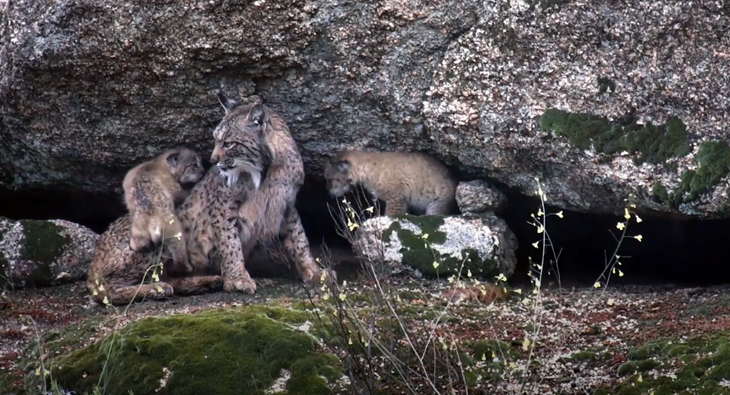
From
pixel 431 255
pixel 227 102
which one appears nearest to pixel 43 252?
pixel 227 102

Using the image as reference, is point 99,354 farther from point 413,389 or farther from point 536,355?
point 536,355

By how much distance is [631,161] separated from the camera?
9.38 meters

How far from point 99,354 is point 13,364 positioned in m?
1.05

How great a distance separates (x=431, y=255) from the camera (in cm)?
1023

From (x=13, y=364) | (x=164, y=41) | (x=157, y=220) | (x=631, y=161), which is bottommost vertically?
(x=13, y=364)

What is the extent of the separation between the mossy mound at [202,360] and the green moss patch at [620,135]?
3.41 meters

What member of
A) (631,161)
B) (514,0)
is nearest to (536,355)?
(631,161)

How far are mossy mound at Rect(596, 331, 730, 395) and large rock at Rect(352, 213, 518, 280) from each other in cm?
302

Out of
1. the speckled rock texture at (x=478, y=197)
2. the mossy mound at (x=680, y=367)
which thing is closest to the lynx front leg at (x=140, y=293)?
the speckled rock texture at (x=478, y=197)

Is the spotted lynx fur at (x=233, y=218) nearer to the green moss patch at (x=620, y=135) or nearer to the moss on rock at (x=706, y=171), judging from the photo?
the green moss patch at (x=620, y=135)

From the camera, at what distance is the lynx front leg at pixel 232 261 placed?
1041cm

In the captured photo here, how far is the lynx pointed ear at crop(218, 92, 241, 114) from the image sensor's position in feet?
34.3

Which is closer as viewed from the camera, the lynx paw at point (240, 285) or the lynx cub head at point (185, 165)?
the lynx paw at point (240, 285)

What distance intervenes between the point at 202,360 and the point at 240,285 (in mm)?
3171
